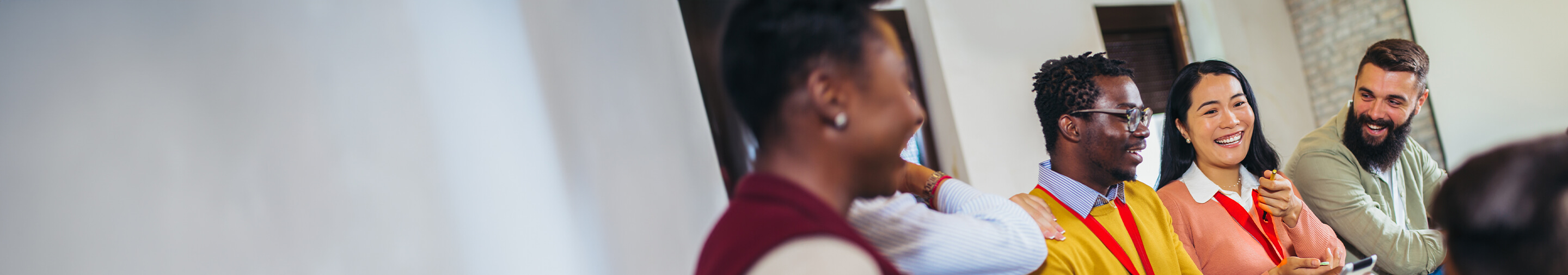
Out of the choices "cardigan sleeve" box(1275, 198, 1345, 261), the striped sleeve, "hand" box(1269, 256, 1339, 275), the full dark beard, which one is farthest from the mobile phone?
the striped sleeve

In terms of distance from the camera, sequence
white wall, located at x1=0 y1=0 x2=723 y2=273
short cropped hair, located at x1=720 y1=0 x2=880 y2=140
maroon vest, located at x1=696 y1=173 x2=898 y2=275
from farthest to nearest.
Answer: white wall, located at x1=0 y1=0 x2=723 y2=273
short cropped hair, located at x1=720 y1=0 x2=880 y2=140
maroon vest, located at x1=696 y1=173 x2=898 y2=275

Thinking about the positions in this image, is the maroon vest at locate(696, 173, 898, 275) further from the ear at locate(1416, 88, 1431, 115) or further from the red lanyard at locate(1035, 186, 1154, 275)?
the ear at locate(1416, 88, 1431, 115)

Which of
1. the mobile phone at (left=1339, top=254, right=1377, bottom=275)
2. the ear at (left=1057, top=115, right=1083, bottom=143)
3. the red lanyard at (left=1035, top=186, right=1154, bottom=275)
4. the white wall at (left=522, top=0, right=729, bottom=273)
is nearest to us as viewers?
the red lanyard at (left=1035, top=186, right=1154, bottom=275)

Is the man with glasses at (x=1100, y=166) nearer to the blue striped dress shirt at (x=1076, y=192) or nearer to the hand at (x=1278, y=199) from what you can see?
the blue striped dress shirt at (x=1076, y=192)

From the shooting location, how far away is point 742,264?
942 mm

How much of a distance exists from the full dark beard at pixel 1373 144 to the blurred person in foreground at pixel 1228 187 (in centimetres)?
46

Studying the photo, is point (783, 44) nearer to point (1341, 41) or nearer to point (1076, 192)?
point (1076, 192)

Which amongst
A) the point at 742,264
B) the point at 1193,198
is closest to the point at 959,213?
the point at 742,264

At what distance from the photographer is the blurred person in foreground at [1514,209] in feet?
4.16

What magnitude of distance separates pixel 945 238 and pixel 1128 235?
43.5 inches

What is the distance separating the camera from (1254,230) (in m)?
2.73

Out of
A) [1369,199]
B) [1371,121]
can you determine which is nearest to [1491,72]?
[1371,121]

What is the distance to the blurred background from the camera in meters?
2.66

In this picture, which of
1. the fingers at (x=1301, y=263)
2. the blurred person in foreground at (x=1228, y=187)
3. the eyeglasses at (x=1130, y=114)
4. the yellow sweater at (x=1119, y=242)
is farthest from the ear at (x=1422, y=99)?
the eyeglasses at (x=1130, y=114)
